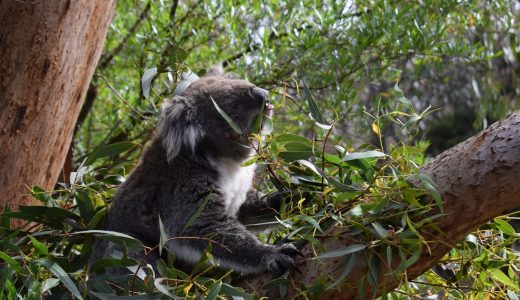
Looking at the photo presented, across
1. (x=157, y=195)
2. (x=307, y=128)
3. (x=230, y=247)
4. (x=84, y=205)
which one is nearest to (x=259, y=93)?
(x=157, y=195)

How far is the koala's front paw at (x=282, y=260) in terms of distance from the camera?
2213 millimetres

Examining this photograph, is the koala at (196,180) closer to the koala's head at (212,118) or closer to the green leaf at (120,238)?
the koala's head at (212,118)

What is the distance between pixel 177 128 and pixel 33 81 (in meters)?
0.64

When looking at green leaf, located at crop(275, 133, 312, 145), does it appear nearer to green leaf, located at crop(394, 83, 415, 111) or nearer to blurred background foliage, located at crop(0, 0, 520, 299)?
blurred background foliage, located at crop(0, 0, 520, 299)

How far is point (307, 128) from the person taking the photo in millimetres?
4859

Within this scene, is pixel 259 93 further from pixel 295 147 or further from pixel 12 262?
pixel 12 262

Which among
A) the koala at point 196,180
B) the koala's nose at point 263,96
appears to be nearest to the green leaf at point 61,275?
the koala at point 196,180

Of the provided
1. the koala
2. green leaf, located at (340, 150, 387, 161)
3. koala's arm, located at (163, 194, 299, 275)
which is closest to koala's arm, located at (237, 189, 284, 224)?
the koala

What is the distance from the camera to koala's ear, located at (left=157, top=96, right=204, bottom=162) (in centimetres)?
289

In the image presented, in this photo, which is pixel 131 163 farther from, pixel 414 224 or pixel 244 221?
pixel 414 224

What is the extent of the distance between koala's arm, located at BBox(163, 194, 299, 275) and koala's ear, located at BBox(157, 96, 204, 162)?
10.1 inches

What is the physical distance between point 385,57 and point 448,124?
899cm

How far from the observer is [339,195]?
2277mm

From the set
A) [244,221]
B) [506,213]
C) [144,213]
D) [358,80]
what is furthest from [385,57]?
[506,213]
